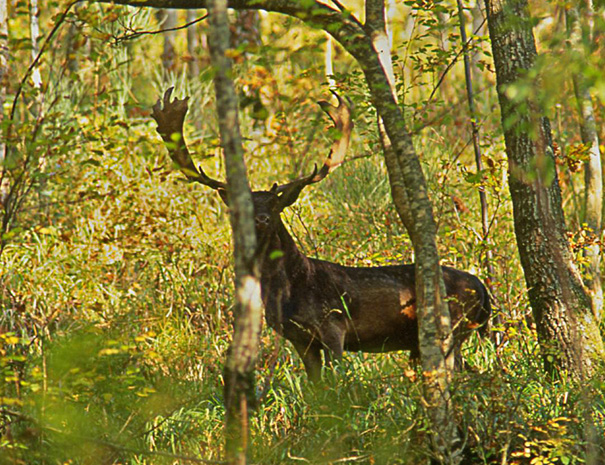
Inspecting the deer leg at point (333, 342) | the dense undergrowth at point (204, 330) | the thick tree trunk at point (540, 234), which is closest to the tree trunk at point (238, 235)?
the dense undergrowth at point (204, 330)

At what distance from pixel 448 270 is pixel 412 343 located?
650mm

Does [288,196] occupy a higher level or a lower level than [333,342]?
higher

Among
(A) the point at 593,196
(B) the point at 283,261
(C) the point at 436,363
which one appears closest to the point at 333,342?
(B) the point at 283,261

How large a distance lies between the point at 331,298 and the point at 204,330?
2.25 meters

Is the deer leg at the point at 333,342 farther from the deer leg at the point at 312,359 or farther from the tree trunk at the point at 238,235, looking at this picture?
the tree trunk at the point at 238,235

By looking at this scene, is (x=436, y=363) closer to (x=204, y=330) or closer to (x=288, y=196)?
(x=288, y=196)

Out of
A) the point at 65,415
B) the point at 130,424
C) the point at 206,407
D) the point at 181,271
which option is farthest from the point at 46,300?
the point at 65,415

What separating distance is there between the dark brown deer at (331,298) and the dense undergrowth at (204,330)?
0.24 meters

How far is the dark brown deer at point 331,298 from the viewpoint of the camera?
19.1 ft

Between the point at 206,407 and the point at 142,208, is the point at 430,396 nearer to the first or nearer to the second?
the point at 206,407

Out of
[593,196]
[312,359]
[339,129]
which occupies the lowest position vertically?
[312,359]

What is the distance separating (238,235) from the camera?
328 centimetres

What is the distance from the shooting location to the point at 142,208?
9750 mm

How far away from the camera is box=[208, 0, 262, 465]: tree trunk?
3.24 meters
